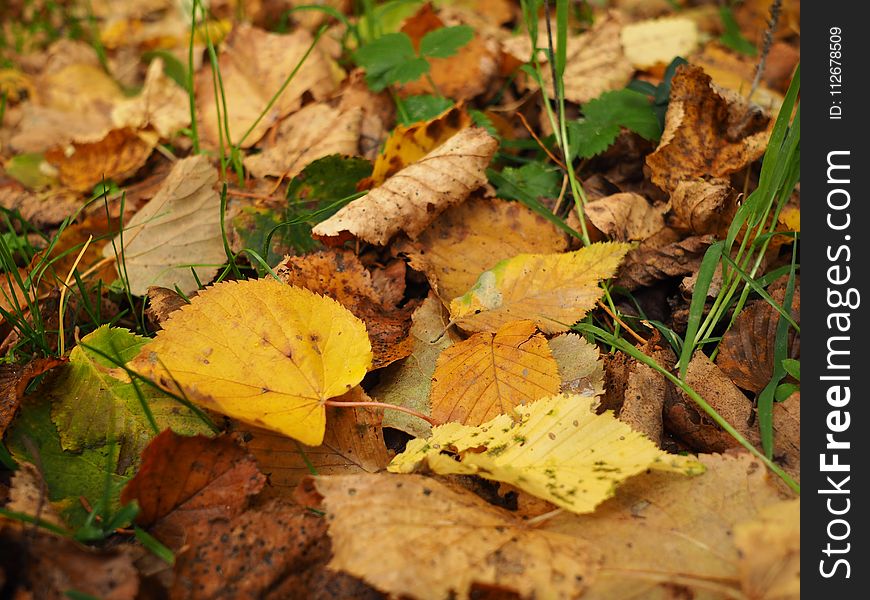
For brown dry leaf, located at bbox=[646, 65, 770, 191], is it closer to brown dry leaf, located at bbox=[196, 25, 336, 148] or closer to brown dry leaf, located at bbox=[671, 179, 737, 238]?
brown dry leaf, located at bbox=[671, 179, 737, 238]

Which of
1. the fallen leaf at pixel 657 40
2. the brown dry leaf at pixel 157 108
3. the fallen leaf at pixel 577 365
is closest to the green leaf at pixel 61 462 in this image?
the fallen leaf at pixel 577 365

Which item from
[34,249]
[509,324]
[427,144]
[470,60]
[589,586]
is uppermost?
[470,60]

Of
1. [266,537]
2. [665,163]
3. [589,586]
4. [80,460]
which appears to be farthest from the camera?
[665,163]

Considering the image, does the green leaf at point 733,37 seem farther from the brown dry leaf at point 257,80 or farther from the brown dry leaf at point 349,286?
the brown dry leaf at point 349,286

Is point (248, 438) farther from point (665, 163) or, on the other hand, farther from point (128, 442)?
point (665, 163)

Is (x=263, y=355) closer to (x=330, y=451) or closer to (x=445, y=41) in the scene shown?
(x=330, y=451)
